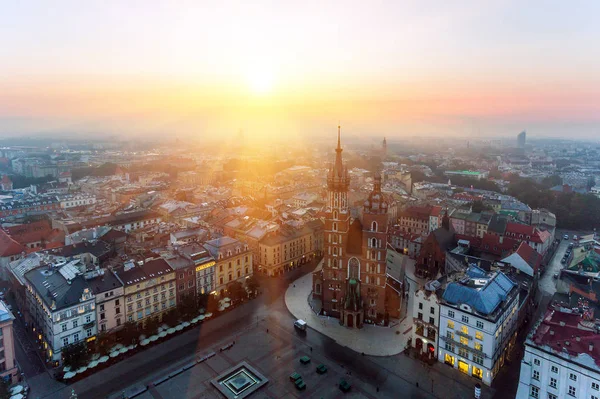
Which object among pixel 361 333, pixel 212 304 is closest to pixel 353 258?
pixel 361 333

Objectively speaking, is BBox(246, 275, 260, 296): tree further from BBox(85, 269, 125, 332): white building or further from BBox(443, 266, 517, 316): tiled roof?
BBox(443, 266, 517, 316): tiled roof

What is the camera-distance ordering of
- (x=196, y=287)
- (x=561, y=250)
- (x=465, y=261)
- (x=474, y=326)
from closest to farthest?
(x=474, y=326)
(x=196, y=287)
(x=465, y=261)
(x=561, y=250)

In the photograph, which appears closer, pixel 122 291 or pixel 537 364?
pixel 537 364

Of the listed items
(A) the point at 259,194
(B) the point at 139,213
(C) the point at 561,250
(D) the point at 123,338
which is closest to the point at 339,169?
(D) the point at 123,338

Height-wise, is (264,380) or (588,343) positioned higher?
(588,343)

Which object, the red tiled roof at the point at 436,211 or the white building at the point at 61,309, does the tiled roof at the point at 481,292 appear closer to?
the white building at the point at 61,309

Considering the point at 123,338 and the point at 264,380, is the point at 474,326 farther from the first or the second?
the point at 123,338
